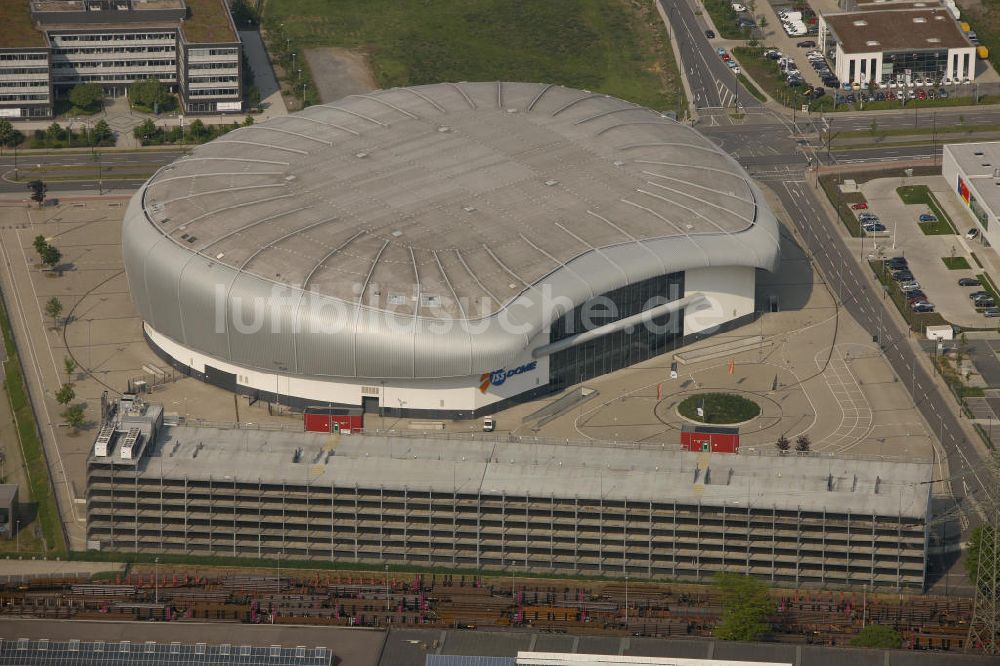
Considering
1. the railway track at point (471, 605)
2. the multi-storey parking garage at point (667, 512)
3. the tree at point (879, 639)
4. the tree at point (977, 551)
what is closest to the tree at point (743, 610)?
the railway track at point (471, 605)

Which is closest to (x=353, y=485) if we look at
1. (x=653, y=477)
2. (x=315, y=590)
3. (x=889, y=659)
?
(x=315, y=590)

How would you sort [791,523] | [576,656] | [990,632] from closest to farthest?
1. [576,656]
2. [990,632]
3. [791,523]

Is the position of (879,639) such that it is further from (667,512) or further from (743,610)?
(667,512)

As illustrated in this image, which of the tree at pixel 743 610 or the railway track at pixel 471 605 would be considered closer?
the tree at pixel 743 610

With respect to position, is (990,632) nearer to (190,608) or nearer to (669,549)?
(669,549)

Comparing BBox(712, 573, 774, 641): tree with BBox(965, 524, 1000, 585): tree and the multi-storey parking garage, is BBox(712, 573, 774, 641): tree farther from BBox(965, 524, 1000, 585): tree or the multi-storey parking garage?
BBox(965, 524, 1000, 585): tree

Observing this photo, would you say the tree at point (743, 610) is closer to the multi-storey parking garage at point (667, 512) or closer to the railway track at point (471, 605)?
the railway track at point (471, 605)
